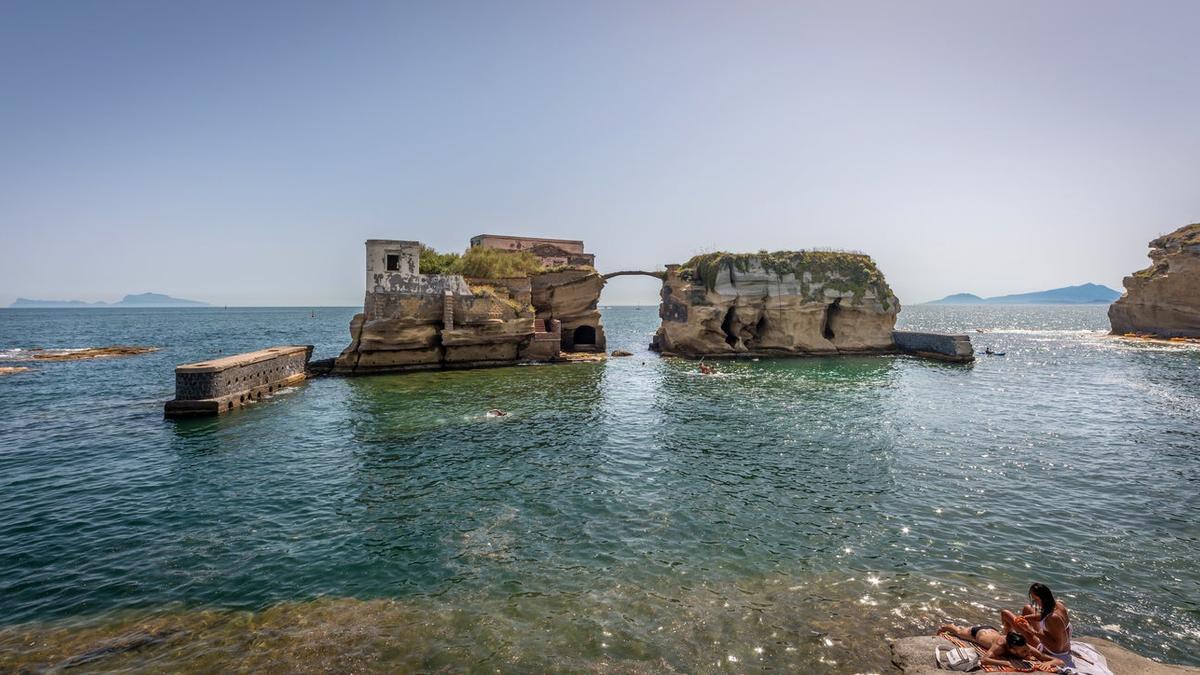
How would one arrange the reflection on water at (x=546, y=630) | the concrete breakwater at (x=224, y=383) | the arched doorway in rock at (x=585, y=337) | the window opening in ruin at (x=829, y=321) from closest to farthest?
the reflection on water at (x=546, y=630), the concrete breakwater at (x=224, y=383), the window opening in ruin at (x=829, y=321), the arched doorway in rock at (x=585, y=337)

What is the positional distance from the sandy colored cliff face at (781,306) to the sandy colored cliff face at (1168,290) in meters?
36.6

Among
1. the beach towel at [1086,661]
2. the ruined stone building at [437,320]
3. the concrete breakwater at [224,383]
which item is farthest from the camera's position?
the ruined stone building at [437,320]

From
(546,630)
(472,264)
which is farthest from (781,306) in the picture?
(546,630)

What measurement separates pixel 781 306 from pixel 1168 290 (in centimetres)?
4971

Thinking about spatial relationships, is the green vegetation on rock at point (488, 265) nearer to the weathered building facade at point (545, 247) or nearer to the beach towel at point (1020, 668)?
the weathered building facade at point (545, 247)

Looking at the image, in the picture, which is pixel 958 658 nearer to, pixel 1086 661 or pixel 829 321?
pixel 1086 661

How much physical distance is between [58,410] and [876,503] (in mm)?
34231

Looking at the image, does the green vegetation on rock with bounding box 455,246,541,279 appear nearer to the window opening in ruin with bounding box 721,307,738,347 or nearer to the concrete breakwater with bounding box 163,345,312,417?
the concrete breakwater with bounding box 163,345,312,417

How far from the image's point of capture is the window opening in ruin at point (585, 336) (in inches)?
1978

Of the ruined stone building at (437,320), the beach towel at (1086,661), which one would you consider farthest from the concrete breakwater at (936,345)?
the beach towel at (1086,661)

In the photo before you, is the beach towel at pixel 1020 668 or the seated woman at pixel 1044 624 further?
the seated woman at pixel 1044 624

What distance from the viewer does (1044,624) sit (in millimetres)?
7094

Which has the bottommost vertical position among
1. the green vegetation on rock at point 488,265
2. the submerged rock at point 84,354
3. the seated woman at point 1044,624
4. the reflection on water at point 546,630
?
the reflection on water at point 546,630

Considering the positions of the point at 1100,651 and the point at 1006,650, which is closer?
the point at 1006,650
